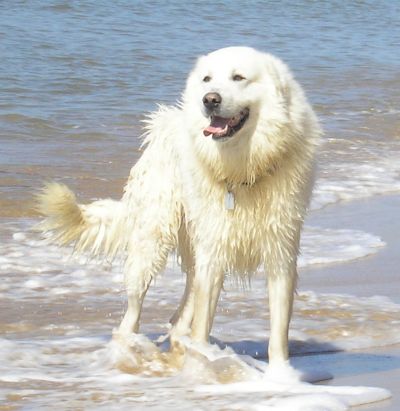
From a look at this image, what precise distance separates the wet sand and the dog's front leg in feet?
2.07

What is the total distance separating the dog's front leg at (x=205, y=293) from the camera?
16.3 ft

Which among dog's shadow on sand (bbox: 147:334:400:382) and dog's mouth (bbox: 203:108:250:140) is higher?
dog's mouth (bbox: 203:108:250:140)

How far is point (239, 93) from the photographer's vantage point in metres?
4.61

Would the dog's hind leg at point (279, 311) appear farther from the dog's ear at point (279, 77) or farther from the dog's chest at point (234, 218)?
the dog's ear at point (279, 77)

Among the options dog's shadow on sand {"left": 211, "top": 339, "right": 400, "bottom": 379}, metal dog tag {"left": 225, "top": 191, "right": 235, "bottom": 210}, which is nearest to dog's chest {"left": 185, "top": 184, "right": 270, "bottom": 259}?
metal dog tag {"left": 225, "top": 191, "right": 235, "bottom": 210}

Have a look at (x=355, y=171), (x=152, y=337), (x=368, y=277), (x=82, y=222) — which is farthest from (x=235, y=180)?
(x=355, y=171)

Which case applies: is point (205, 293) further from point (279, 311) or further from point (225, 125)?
point (225, 125)

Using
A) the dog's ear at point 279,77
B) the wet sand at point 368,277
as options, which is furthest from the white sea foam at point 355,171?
the dog's ear at point 279,77

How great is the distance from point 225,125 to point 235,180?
28cm

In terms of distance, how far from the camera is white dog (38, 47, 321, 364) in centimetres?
464

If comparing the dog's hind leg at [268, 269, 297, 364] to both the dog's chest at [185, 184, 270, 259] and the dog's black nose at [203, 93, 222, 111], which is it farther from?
the dog's black nose at [203, 93, 222, 111]

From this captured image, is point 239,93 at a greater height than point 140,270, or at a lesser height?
greater

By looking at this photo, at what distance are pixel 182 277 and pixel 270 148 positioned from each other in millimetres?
2518

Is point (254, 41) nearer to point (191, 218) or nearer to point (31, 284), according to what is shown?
point (31, 284)
